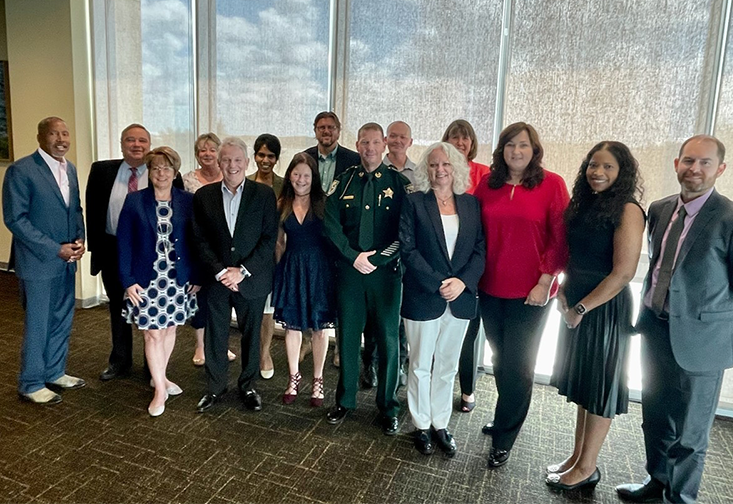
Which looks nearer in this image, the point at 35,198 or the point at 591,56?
the point at 35,198

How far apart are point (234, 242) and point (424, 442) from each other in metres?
1.56

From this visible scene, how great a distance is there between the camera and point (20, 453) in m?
2.61

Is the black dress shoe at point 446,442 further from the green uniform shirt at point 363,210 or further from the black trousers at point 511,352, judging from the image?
the green uniform shirt at point 363,210

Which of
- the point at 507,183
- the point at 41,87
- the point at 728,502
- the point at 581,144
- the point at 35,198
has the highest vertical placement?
the point at 41,87

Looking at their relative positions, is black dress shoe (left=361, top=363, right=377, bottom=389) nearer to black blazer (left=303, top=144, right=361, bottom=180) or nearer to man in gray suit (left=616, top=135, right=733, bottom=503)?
black blazer (left=303, top=144, right=361, bottom=180)

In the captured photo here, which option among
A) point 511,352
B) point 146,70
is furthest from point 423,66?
point 146,70

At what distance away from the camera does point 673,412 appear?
2.24m

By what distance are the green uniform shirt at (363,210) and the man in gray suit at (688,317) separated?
128 centimetres

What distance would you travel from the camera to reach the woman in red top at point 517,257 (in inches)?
96.1

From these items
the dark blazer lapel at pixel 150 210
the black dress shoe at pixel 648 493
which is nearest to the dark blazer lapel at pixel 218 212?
the dark blazer lapel at pixel 150 210

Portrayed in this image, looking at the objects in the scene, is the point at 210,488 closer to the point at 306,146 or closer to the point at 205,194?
the point at 205,194

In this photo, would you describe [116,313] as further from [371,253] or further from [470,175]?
[470,175]

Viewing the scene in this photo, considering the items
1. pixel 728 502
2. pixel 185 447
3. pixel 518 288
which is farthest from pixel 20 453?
pixel 728 502

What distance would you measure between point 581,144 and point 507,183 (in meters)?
1.27
